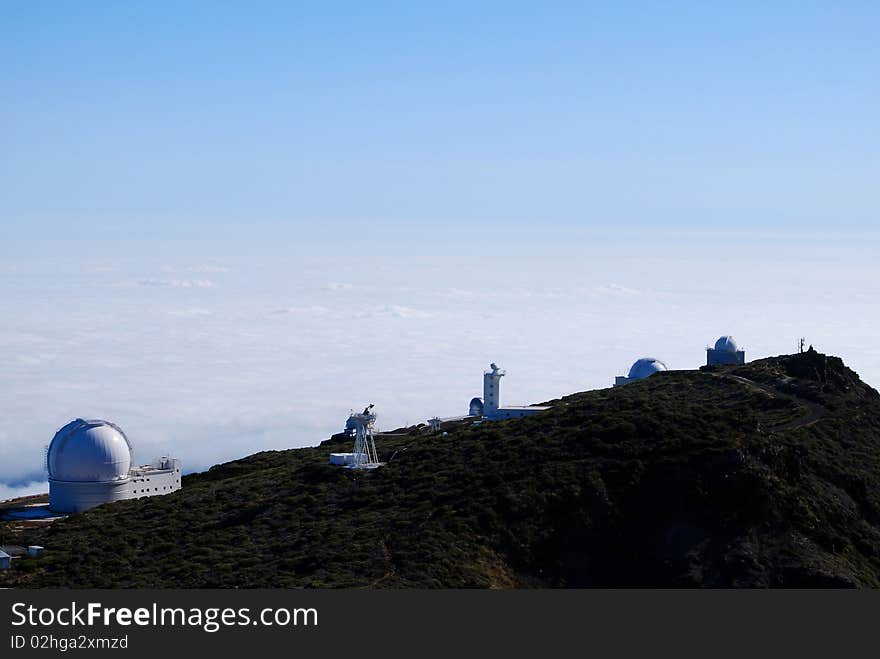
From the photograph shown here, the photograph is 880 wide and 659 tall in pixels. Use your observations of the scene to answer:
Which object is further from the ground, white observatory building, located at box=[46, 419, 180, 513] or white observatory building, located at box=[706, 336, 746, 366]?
white observatory building, located at box=[706, 336, 746, 366]

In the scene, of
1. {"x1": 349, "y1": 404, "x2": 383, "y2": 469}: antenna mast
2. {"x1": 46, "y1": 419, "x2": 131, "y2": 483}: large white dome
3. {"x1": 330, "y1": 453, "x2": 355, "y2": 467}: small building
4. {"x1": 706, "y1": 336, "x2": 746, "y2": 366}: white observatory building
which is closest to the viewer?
{"x1": 349, "y1": 404, "x2": 383, "y2": 469}: antenna mast

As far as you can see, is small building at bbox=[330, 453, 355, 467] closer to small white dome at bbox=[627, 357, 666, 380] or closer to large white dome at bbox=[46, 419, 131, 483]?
large white dome at bbox=[46, 419, 131, 483]

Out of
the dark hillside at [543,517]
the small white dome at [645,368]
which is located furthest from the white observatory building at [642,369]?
the dark hillside at [543,517]

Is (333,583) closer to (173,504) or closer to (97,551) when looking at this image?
(97,551)

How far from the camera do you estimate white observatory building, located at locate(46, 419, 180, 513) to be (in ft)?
227

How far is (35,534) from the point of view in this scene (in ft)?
205

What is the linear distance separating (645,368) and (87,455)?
42.1 m

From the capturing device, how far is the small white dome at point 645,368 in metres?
91.1

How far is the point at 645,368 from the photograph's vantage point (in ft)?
300

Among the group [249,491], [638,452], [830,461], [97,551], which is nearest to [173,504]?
[249,491]

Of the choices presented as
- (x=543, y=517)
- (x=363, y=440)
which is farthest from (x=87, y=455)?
(x=543, y=517)

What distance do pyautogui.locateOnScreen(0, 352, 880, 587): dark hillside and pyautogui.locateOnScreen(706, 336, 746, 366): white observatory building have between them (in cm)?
2028

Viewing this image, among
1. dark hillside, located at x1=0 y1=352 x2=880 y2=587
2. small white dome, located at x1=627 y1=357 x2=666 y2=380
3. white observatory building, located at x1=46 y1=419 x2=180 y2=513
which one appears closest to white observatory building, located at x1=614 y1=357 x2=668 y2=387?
small white dome, located at x1=627 y1=357 x2=666 y2=380

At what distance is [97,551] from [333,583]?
14741 mm
